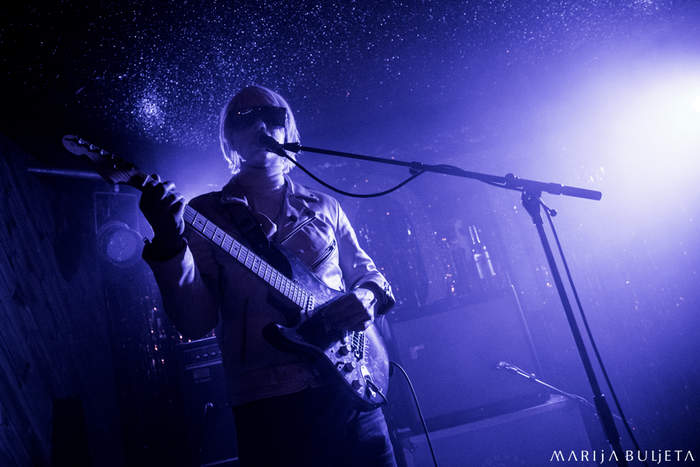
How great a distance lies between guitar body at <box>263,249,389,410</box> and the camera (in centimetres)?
126

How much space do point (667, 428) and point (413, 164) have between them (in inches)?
151

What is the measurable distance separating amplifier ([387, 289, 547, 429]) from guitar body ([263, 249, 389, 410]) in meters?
1.24

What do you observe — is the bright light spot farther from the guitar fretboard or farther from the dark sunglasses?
the guitar fretboard

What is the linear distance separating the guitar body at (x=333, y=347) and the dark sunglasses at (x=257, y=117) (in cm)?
64

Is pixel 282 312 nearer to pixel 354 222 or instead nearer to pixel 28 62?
pixel 28 62

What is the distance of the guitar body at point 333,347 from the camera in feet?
4.15

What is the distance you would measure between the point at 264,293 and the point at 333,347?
303 millimetres

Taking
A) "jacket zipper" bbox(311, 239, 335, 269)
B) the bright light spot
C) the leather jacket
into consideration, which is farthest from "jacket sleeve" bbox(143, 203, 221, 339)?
the bright light spot

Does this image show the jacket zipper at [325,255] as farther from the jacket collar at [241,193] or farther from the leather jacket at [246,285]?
the jacket collar at [241,193]

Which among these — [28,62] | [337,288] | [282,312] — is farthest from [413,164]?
[28,62]

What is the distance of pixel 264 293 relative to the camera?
140cm

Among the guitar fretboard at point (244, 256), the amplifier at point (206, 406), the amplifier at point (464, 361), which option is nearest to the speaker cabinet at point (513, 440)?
the amplifier at point (464, 361)

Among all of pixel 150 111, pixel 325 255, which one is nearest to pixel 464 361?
pixel 325 255

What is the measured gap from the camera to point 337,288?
5.49 feet
